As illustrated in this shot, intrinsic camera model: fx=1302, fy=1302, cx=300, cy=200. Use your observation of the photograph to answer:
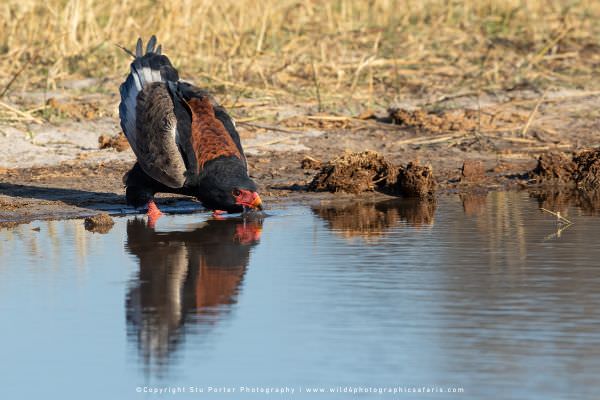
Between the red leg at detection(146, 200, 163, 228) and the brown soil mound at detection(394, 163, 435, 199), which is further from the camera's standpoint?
the brown soil mound at detection(394, 163, 435, 199)

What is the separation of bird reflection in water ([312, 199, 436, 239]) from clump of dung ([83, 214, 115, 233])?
1.36 meters

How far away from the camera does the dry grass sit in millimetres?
12914

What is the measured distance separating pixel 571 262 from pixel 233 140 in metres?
2.72

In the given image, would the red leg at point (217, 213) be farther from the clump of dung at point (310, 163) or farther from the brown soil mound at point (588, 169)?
the brown soil mound at point (588, 169)

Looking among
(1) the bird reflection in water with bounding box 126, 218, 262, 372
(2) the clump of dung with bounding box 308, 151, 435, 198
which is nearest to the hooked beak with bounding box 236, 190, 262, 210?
(1) the bird reflection in water with bounding box 126, 218, 262, 372

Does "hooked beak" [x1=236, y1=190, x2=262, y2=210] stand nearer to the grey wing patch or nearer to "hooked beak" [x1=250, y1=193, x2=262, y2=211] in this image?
→ "hooked beak" [x1=250, y1=193, x2=262, y2=211]

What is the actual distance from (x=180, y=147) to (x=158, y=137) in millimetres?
168

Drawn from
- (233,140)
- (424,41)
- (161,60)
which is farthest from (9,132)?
(424,41)

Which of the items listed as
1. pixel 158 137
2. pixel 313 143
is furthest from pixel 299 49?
pixel 158 137

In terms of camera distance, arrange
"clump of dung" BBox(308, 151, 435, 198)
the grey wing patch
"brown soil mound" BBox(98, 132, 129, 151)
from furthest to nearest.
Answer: "brown soil mound" BBox(98, 132, 129, 151)
"clump of dung" BBox(308, 151, 435, 198)
the grey wing patch

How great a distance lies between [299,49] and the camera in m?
14.1

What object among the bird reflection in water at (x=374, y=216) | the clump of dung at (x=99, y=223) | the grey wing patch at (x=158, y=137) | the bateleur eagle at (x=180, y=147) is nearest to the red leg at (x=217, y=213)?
the bateleur eagle at (x=180, y=147)

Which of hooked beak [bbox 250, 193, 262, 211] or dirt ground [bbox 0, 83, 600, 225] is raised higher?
dirt ground [bbox 0, 83, 600, 225]

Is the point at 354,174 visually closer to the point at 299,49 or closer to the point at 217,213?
the point at 217,213
